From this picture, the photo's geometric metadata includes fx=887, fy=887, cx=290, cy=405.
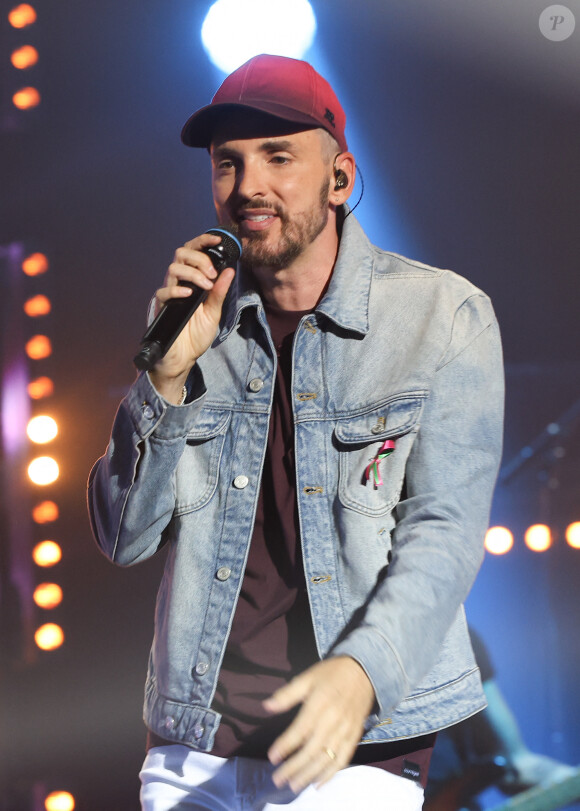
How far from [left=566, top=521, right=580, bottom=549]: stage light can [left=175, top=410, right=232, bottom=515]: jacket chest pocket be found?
1332 mm

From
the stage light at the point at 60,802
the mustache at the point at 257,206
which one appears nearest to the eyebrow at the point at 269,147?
the mustache at the point at 257,206

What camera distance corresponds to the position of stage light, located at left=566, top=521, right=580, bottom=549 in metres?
2.56

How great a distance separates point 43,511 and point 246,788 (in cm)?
137

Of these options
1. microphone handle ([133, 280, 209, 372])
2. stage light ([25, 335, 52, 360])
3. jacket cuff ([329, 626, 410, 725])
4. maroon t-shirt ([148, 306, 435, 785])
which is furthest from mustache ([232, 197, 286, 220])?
stage light ([25, 335, 52, 360])

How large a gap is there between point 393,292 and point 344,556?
528mm

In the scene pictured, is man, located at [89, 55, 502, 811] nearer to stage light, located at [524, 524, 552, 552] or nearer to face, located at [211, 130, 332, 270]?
face, located at [211, 130, 332, 270]

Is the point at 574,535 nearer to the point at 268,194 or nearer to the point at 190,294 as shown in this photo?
the point at 268,194

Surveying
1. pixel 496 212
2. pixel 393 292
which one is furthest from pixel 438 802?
pixel 496 212

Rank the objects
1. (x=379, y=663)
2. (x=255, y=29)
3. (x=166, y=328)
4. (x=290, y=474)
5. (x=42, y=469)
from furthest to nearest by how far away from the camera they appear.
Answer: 1. (x=42, y=469)
2. (x=255, y=29)
3. (x=290, y=474)
4. (x=166, y=328)
5. (x=379, y=663)

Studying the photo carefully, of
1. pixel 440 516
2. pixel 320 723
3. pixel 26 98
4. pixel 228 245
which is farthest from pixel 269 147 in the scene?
pixel 26 98

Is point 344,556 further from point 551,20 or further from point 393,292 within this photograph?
point 551,20

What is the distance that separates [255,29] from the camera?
251cm

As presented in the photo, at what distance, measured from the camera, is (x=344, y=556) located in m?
1.51

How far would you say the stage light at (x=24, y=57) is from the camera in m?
2.69
